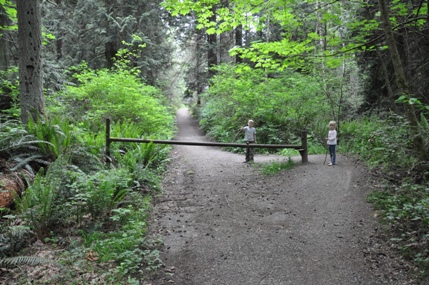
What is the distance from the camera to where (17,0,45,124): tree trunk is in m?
7.26

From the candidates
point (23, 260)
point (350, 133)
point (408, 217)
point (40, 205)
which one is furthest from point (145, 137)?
point (350, 133)

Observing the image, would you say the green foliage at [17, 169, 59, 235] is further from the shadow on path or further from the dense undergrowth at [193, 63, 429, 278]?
the dense undergrowth at [193, 63, 429, 278]

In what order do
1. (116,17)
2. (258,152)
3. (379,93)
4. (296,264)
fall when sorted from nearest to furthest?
(296,264) < (379,93) < (258,152) < (116,17)

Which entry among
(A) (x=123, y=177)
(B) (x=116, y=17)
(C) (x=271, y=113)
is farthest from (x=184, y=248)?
(B) (x=116, y=17)

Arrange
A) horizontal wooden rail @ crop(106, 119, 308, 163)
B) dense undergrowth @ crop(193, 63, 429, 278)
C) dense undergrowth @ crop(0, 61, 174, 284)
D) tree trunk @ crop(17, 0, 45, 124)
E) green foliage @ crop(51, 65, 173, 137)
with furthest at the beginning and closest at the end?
green foliage @ crop(51, 65, 173, 137) < horizontal wooden rail @ crop(106, 119, 308, 163) < tree trunk @ crop(17, 0, 45, 124) < dense undergrowth @ crop(193, 63, 429, 278) < dense undergrowth @ crop(0, 61, 174, 284)

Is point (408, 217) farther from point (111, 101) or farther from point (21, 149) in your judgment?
point (111, 101)

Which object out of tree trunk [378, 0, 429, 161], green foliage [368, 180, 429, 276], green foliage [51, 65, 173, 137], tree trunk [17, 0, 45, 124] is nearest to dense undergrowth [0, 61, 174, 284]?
tree trunk [17, 0, 45, 124]

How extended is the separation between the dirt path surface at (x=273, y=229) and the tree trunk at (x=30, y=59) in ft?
13.6

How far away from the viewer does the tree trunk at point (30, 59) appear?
726 centimetres

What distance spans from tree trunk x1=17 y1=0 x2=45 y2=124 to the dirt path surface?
4147 mm

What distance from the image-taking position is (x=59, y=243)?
4668 millimetres

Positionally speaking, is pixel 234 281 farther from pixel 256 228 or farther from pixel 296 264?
pixel 256 228

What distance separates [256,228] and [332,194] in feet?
8.12

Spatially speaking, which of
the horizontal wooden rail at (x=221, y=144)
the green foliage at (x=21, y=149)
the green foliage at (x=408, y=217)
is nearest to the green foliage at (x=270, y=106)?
the horizontal wooden rail at (x=221, y=144)
